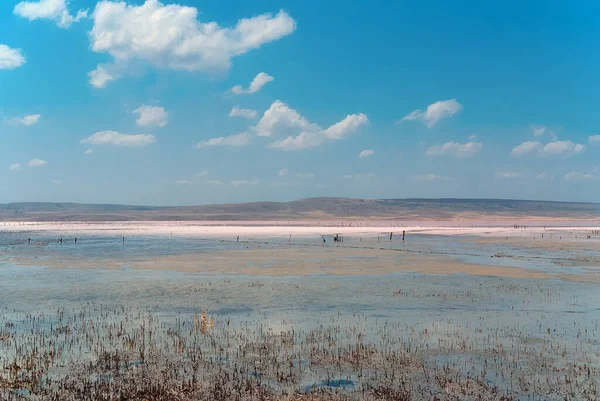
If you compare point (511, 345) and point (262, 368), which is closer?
point (262, 368)

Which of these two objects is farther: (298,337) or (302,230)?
(302,230)

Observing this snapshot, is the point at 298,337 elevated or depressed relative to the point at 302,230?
elevated

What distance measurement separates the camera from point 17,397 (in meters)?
9.76

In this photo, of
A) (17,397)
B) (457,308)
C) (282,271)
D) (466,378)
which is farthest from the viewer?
(282,271)

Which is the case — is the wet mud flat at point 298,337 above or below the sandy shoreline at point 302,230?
above

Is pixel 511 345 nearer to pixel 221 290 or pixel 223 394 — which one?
pixel 223 394

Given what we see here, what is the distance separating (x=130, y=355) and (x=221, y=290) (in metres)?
9.90

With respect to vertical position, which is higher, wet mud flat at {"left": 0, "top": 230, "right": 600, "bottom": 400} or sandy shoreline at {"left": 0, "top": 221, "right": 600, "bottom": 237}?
wet mud flat at {"left": 0, "top": 230, "right": 600, "bottom": 400}

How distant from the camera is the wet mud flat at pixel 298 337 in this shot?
1048cm

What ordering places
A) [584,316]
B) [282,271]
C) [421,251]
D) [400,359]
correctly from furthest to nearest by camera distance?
[421,251], [282,271], [584,316], [400,359]

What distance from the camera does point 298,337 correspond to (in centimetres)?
1424

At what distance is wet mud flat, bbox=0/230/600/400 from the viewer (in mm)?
10477

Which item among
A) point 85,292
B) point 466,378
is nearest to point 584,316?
point 466,378

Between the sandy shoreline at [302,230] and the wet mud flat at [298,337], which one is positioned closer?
the wet mud flat at [298,337]
